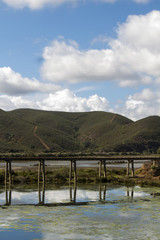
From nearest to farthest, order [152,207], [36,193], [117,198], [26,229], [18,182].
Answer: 1. [26,229]
2. [152,207]
3. [117,198]
4. [36,193]
5. [18,182]

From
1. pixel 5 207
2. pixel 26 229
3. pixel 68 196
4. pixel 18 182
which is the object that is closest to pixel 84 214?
pixel 26 229

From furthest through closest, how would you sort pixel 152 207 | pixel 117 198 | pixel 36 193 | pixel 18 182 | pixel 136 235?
1. pixel 18 182
2. pixel 36 193
3. pixel 117 198
4. pixel 152 207
5. pixel 136 235

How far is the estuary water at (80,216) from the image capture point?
2180cm

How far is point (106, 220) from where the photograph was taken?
25656 millimetres

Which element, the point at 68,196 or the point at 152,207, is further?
the point at 68,196

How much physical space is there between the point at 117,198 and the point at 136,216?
414 inches

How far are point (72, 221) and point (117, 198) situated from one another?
1328 cm

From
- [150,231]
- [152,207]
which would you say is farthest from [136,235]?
[152,207]

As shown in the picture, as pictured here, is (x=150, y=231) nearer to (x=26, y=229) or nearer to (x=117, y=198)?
(x=26, y=229)

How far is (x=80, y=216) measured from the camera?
1067 inches

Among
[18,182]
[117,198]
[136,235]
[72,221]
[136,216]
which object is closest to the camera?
[136,235]

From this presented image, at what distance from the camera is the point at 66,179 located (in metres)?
59.0

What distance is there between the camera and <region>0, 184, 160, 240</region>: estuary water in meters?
21.8

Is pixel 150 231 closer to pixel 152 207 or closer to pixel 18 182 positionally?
pixel 152 207
